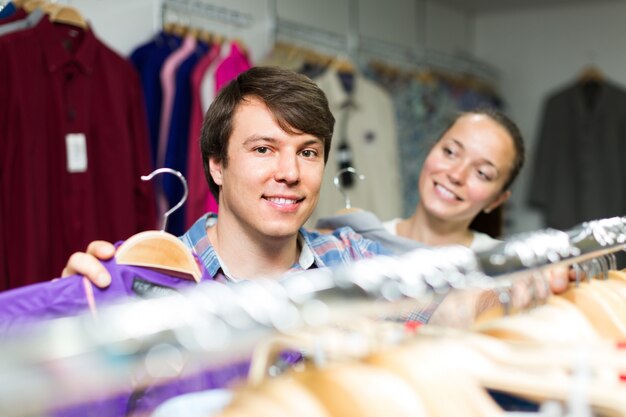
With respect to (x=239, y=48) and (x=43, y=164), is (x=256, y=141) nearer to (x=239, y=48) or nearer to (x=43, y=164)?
(x=43, y=164)

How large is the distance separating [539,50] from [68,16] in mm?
3199

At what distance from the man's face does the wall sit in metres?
3.42

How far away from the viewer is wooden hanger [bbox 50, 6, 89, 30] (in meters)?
2.27

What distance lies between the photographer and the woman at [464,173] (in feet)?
6.59

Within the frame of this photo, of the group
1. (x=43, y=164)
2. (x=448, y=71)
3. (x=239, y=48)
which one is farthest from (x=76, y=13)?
(x=448, y=71)

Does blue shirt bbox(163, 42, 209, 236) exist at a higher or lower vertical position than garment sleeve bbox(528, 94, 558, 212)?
higher

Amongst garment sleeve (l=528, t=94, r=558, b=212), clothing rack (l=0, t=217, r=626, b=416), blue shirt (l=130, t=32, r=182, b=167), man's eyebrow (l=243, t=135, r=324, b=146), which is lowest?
garment sleeve (l=528, t=94, r=558, b=212)

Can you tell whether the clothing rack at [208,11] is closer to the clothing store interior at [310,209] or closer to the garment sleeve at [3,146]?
the clothing store interior at [310,209]

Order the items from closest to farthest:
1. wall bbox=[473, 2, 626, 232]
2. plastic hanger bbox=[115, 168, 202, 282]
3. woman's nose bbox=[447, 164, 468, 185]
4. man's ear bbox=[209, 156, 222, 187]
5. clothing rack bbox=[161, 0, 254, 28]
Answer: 1. plastic hanger bbox=[115, 168, 202, 282]
2. man's ear bbox=[209, 156, 222, 187]
3. woman's nose bbox=[447, 164, 468, 185]
4. clothing rack bbox=[161, 0, 254, 28]
5. wall bbox=[473, 2, 626, 232]

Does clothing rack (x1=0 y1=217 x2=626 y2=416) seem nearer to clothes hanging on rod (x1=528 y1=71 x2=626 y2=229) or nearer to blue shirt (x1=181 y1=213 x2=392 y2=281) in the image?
blue shirt (x1=181 y1=213 x2=392 y2=281)

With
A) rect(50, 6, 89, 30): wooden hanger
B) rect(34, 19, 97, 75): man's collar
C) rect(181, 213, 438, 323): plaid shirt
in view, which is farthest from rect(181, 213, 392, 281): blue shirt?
rect(50, 6, 89, 30): wooden hanger

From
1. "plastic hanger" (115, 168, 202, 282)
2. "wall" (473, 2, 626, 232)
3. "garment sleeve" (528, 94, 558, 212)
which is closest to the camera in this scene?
"plastic hanger" (115, 168, 202, 282)

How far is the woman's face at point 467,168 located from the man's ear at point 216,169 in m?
0.75

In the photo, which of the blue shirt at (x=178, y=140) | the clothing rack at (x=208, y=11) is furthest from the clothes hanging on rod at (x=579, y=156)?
the blue shirt at (x=178, y=140)
